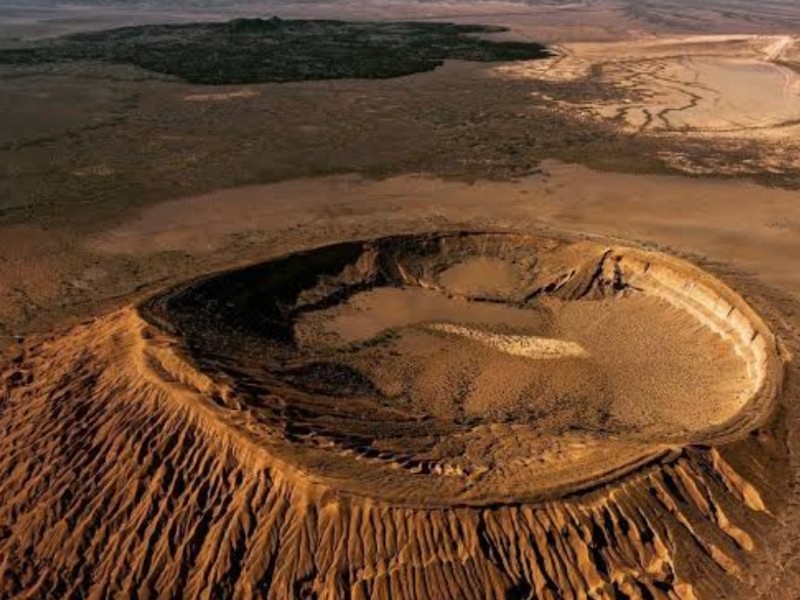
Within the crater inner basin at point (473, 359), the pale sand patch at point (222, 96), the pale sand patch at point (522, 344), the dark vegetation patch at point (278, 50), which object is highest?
the crater inner basin at point (473, 359)

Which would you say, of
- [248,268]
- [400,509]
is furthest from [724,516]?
[248,268]

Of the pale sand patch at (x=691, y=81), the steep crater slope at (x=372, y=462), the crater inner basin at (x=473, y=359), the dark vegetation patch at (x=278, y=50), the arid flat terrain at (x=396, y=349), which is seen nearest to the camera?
the steep crater slope at (x=372, y=462)

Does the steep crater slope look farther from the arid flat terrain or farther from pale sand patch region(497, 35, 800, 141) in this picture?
pale sand patch region(497, 35, 800, 141)

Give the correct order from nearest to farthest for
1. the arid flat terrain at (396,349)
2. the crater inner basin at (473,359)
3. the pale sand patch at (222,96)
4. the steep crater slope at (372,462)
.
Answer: the steep crater slope at (372,462)
the arid flat terrain at (396,349)
the crater inner basin at (473,359)
the pale sand patch at (222,96)

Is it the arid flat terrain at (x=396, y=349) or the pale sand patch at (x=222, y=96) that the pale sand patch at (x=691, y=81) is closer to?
the arid flat terrain at (x=396, y=349)

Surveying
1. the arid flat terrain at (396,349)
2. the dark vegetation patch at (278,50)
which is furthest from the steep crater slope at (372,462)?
the dark vegetation patch at (278,50)

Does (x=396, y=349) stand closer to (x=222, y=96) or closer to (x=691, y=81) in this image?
(x=222, y=96)

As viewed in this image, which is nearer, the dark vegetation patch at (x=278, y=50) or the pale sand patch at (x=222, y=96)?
the pale sand patch at (x=222, y=96)
